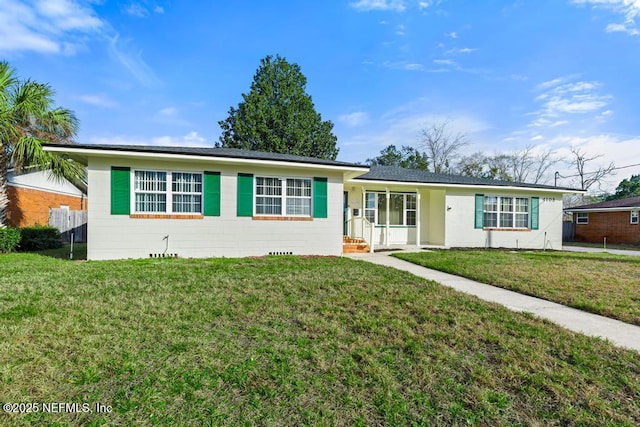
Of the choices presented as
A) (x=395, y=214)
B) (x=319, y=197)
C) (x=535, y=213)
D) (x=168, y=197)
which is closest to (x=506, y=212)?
(x=535, y=213)

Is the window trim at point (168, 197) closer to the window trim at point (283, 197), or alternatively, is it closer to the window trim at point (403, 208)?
the window trim at point (283, 197)

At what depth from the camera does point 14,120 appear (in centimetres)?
984

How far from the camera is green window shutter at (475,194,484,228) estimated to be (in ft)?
44.5

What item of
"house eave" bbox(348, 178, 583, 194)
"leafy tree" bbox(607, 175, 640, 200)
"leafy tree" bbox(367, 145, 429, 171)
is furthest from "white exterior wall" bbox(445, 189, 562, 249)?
"leafy tree" bbox(607, 175, 640, 200)

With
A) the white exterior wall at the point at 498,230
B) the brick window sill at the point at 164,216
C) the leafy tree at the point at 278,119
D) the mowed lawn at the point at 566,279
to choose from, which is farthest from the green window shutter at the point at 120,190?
the leafy tree at the point at 278,119

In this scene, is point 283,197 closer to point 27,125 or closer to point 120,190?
point 120,190

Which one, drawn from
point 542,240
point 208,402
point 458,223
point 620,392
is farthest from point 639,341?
point 542,240

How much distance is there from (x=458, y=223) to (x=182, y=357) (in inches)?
501

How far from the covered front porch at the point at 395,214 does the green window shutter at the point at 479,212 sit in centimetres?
148

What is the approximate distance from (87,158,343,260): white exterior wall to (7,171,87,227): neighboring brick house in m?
5.65

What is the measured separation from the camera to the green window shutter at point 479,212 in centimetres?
1357

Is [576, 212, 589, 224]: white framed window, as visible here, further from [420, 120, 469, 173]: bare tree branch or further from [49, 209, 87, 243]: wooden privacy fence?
[49, 209, 87, 243]: wooden privacy fence

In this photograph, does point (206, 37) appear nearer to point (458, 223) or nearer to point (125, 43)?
point (125, 43)

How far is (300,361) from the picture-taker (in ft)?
9.51
